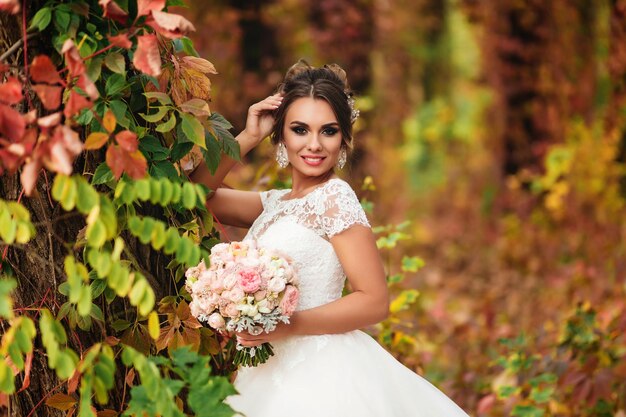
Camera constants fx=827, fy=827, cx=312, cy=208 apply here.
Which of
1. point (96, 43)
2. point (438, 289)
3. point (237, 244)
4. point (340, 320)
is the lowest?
point (438, 289)

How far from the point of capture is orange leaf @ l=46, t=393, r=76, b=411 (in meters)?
2.50

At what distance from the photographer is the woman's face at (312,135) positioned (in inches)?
116

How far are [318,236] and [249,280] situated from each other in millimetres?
517

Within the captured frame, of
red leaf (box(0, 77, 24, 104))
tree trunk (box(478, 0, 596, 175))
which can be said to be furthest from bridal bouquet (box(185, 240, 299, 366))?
tree trunk (box(478, 0, 596, 175))

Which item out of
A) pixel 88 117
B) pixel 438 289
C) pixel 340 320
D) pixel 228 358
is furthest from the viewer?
pixel 438 289

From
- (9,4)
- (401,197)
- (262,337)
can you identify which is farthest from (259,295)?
(401,197)

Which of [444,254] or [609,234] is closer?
[609,234]

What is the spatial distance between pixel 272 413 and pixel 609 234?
25.3 feet

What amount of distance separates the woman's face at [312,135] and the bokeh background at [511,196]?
97 cm

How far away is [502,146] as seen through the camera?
12047mm

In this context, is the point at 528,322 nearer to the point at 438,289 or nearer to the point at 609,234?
the point at 438,289

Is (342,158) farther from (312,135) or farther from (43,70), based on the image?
(43,70)

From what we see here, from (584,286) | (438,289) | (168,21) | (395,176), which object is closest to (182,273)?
(168,21)

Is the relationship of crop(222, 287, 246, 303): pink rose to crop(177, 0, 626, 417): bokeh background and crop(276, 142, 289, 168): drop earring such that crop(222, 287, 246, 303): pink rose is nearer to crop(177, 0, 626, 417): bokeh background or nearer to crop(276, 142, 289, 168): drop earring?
crop(276, 142, 289, 168): drop earring
